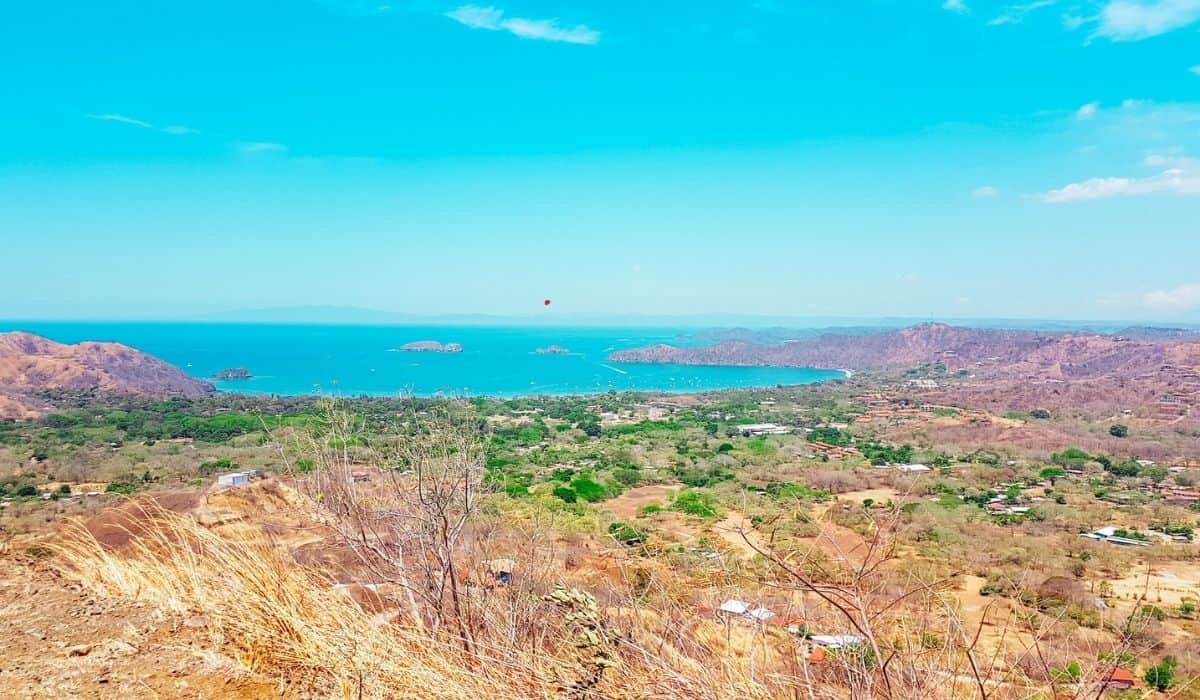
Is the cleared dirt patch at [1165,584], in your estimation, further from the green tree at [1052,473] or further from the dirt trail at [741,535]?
the green tree at [1052,473]

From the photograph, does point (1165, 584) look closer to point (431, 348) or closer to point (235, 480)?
point (235, 480)

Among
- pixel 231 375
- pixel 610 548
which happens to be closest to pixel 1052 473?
pixel 610 548

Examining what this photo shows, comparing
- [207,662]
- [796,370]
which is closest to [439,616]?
[207,662]

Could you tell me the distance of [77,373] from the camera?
56.3m

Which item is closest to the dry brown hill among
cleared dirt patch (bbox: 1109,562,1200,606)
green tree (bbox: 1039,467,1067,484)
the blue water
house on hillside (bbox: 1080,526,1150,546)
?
the blue water

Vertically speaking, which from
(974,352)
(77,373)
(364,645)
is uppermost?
(364,645)

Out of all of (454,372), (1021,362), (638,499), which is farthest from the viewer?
(454,372)

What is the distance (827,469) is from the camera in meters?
29.5

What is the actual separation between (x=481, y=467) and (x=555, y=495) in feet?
59.7

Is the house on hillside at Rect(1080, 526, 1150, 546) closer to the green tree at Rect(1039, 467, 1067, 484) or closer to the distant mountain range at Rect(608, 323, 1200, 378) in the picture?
the green tree at Rect(1039, 467, 1067, 484)

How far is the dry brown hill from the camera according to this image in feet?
168

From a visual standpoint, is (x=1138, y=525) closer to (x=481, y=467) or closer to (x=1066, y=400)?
(x=481, y=467)

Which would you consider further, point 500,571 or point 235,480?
point 235,480

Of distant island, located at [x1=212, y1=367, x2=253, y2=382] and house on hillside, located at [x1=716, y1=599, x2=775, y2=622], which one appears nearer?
house on hillside, located at [x1=716, y1=599, x2=775, y2=622]
